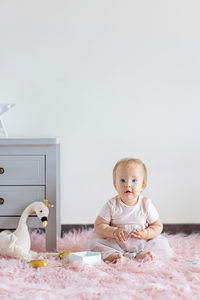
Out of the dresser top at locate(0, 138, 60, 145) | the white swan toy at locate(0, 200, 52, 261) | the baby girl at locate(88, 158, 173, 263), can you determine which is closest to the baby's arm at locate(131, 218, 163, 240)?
the baby girl at locate(88, 158, 173, 263)

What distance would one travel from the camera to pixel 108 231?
1733 mm

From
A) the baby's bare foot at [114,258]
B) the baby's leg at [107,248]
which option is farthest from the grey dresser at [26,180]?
the baby's bare foot at [114,258]

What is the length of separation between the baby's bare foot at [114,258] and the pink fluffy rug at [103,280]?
4 centimetres

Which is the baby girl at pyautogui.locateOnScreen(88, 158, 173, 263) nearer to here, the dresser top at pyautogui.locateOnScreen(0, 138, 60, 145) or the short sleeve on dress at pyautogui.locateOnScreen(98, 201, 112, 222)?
the short sleeve on dress at pyautogui.locateOnScreen(98, 201, 112, 222)

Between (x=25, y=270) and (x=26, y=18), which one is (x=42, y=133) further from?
(x=25, y=270)

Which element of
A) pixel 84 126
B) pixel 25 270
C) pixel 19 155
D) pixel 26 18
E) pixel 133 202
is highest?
pixel 26 18

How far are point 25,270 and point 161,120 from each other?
1119mm

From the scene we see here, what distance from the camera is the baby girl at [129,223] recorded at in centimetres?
172

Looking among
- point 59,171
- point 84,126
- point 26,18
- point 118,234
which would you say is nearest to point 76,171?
point 59,171

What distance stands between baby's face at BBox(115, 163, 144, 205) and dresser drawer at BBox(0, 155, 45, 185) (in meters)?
0.32

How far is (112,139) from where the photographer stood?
89.8 inches

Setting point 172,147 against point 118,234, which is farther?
point 172,147

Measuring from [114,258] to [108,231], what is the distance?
0.44 feet

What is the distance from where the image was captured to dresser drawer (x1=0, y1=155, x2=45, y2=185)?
1.85 metres
